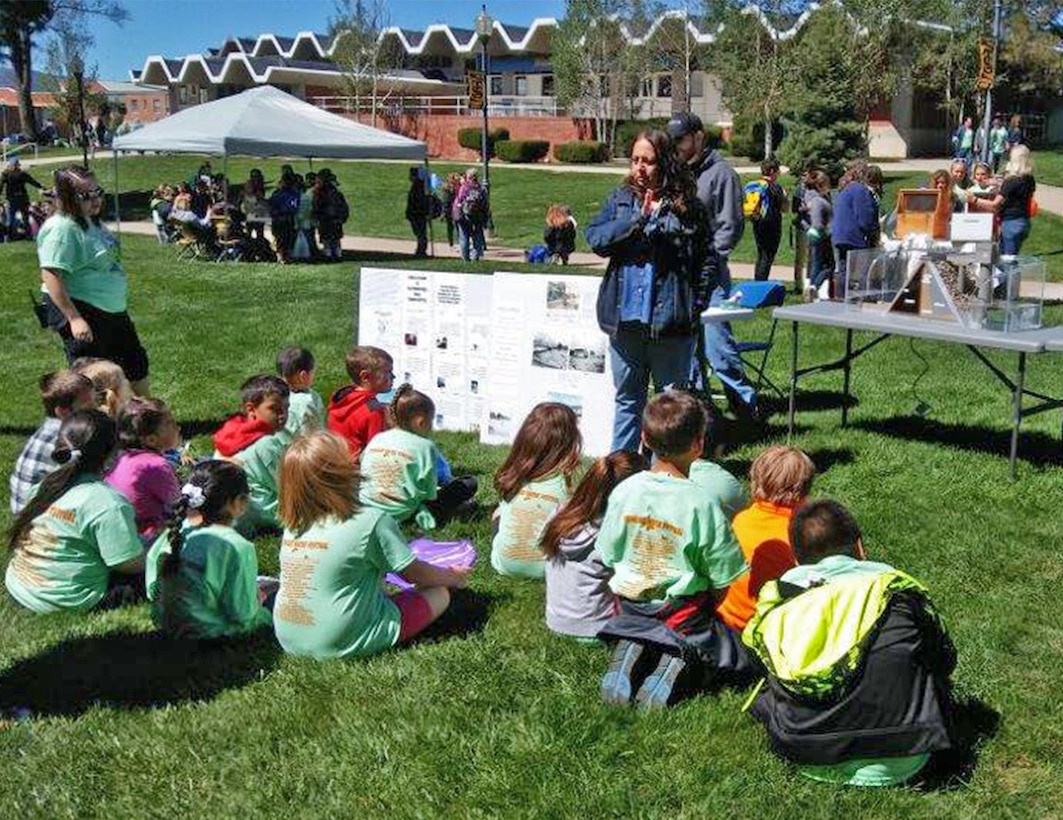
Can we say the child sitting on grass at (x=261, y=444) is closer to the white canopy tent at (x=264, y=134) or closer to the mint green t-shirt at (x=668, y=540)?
the mint green t-shirt at (x=668, y=540)

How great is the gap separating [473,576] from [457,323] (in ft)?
9.21

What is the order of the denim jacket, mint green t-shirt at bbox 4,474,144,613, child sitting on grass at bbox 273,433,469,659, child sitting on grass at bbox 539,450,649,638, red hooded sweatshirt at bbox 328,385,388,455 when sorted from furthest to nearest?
red hooded sweatshirt at bbox 328,385,388,455
the denim jacket
mint green t-shirt at bbox 4,474,144,613
child sitting on grass at bbox 539,450,649,638
child sitting on grass at bbox 273,433,469,659

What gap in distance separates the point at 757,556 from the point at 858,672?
0.89 m

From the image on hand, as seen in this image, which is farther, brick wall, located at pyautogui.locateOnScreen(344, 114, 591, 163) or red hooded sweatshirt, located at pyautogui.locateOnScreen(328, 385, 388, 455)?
brick wall, located at pyautogui.locateOnScreen(344, 114, 591, 163)

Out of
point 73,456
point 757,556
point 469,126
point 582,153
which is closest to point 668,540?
point 757,556

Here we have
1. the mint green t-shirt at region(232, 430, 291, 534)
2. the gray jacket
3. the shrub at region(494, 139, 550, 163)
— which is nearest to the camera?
the mint green t-shirt at region(232, 430, 291, 534)

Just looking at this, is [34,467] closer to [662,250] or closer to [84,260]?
[84,260]

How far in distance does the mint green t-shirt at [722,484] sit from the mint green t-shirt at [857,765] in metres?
0.95

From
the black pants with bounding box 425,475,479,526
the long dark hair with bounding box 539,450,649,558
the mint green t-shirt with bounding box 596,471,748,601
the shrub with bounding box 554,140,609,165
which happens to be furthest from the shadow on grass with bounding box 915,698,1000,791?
the shrub with bounding box 554,140,609,165

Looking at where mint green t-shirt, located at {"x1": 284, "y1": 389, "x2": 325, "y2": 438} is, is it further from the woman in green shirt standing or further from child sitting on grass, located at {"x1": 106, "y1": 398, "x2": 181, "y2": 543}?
the woman in green shirt standing

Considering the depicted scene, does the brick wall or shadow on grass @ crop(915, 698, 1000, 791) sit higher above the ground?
the brick wall

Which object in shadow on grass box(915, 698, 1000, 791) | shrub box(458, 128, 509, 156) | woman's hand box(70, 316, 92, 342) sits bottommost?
shadow on grass box(915, 698, 1000, 791)

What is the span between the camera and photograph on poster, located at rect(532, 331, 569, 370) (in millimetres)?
6984

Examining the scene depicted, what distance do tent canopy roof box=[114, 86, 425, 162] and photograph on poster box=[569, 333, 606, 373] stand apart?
11521mm
